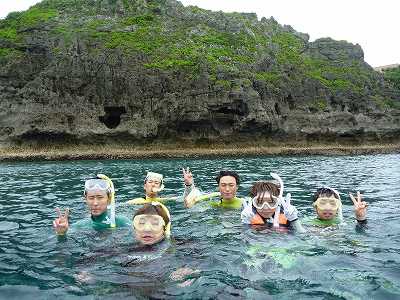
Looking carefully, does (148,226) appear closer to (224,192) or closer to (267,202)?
(267,202)

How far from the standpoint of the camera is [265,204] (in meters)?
7.68

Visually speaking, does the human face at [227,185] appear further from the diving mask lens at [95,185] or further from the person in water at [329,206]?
the diving mask lens at [95,185]

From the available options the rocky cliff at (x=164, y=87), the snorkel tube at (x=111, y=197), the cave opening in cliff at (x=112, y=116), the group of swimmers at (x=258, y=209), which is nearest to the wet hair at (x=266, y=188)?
the group of swimmers at (x=258, y=209)

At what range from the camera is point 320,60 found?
62.2 meters

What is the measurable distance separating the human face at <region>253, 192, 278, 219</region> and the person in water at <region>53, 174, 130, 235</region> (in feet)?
8.81

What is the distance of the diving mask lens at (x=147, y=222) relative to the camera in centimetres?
637

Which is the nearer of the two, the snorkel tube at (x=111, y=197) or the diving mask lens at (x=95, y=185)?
the diving mask lens at (x=95, y=185)

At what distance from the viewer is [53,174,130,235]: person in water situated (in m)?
7.55

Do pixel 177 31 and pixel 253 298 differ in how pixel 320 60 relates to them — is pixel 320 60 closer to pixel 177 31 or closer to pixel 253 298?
pixel 177 31

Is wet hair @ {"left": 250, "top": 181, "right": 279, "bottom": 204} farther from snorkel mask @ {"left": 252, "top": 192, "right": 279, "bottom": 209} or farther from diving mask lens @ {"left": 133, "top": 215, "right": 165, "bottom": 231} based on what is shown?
diving mask lens @ {"left": 133, "top": 215, "right": 165, "bottom": 231}

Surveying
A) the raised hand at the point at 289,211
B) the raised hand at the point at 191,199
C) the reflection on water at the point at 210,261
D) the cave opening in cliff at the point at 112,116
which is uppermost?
the cave opening in cliff at the point at 112,116

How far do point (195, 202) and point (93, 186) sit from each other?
440cm

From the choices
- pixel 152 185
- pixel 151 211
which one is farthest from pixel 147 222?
pixel 152 185

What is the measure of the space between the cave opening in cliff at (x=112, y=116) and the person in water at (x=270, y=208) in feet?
128
